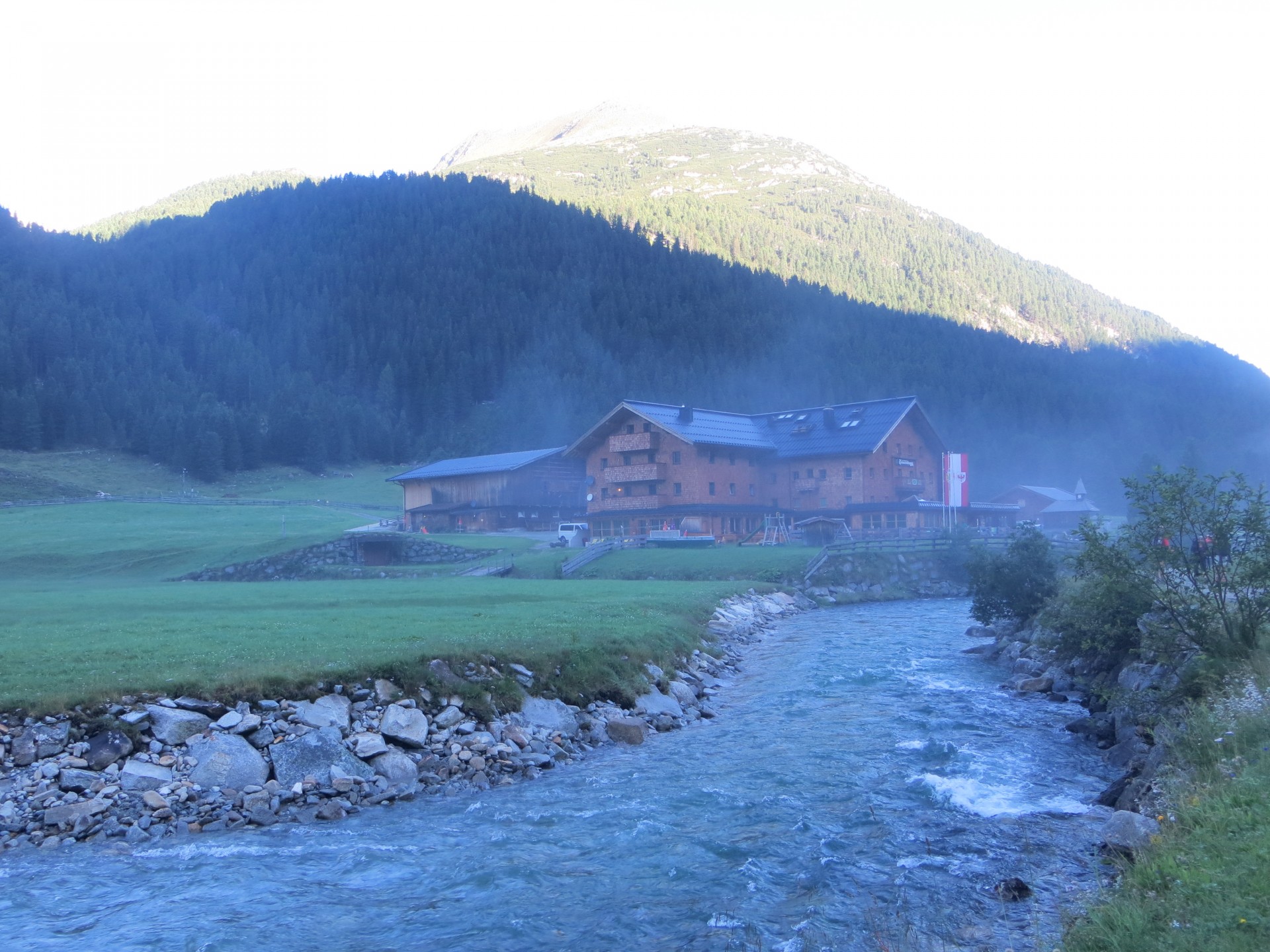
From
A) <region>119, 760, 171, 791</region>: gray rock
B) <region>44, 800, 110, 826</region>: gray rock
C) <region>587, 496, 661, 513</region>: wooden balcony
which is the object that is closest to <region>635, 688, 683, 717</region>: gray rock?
<region>119, 760, 171, 791</region>: gray rock

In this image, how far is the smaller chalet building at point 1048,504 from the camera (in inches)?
4139

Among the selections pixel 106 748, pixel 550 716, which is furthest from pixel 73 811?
pixel 550 716

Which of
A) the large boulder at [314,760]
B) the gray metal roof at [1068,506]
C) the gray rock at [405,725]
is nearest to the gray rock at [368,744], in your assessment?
the large boulder at [314,760]

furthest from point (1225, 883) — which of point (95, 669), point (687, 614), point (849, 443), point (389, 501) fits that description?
point (389, 501)

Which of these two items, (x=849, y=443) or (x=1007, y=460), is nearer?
(x=849, y=443)

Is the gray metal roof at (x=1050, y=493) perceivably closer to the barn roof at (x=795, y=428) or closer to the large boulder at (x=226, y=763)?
the barn roof at (x=795, y=428)

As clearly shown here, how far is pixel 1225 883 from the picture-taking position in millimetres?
8820

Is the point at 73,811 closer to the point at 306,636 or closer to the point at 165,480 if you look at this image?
the point at 306,636

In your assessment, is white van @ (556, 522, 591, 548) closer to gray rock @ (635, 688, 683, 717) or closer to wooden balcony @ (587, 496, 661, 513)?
wooden balcony @ (587, 496, 661, 513)

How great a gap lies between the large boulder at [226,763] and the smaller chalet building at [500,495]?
74.4 meters

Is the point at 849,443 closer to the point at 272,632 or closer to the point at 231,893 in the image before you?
the point at 272,632

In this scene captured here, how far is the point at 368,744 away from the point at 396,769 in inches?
31.7

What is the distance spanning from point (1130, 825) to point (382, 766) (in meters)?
12.2

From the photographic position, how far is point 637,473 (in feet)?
272
